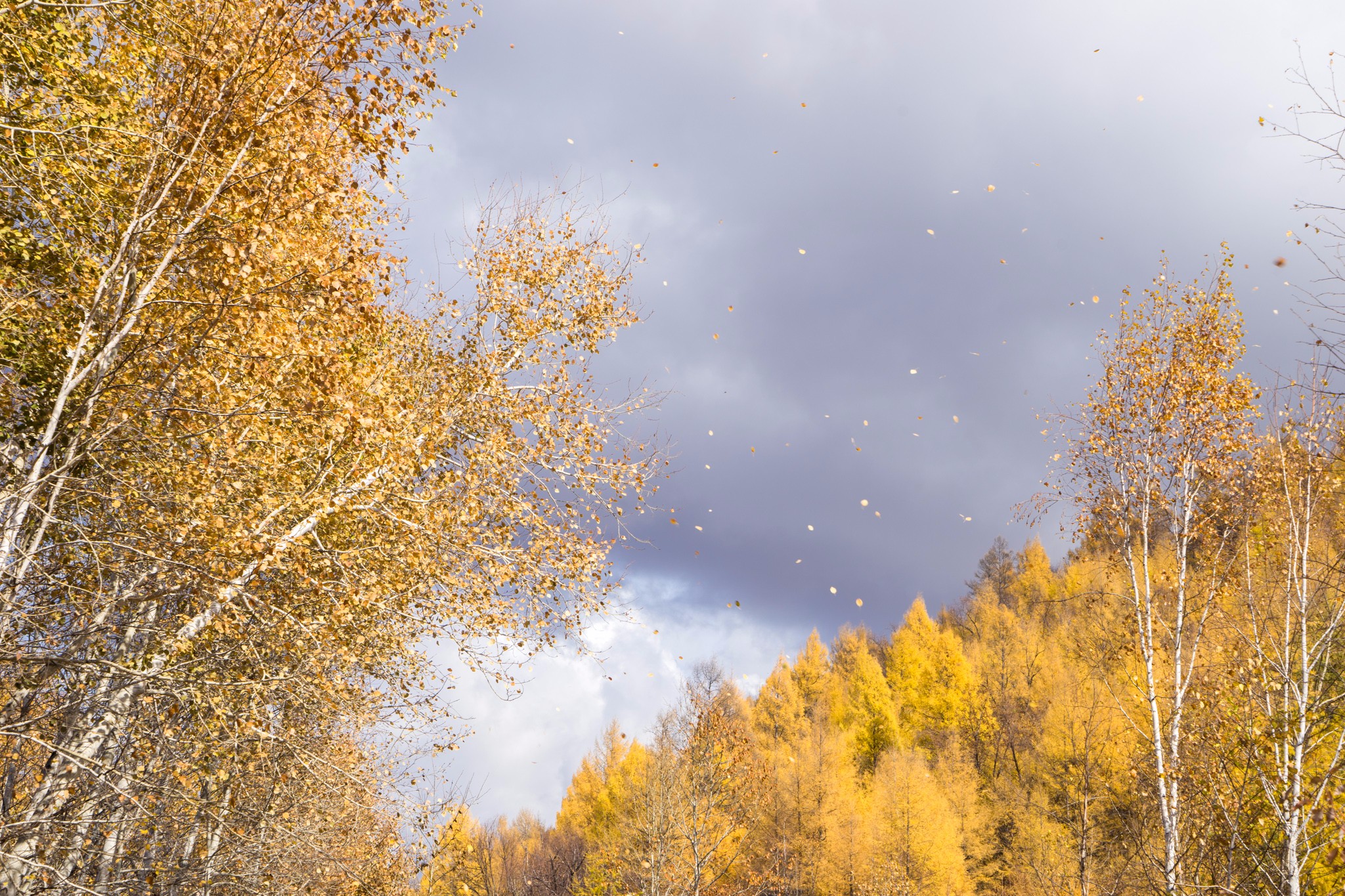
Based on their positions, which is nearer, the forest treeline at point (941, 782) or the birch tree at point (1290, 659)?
→ the birch tree at point (1290, 659)

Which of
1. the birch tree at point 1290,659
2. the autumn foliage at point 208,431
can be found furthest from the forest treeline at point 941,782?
the autumn foliage at point 208,431

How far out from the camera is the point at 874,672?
38.8 metres

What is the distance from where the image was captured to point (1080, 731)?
88.0 feet

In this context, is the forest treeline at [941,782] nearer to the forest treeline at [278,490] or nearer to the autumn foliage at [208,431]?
the forest treeline at [278,490]

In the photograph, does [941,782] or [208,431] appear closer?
[208,431]

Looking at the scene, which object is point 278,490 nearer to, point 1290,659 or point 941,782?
point 1290,659

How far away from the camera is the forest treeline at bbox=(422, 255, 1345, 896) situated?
705cm

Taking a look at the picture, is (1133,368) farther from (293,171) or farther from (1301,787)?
(293,171)

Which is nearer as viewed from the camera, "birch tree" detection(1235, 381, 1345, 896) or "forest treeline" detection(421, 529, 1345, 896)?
"birch tree" detection(1235, 381, 1345, 896)

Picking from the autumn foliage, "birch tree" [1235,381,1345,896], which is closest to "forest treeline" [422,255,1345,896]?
"birch tree" [1235,381,1345,896]

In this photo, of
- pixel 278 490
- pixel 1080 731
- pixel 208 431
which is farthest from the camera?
pixel 1080 731

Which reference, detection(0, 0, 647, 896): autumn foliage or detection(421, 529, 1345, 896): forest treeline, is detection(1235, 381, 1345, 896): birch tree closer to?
detection(421, 529, 1345, 896): forest treeline

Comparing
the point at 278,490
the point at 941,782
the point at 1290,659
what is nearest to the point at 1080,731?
the point at 941,782

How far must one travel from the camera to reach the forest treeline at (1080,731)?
23.1 feet
